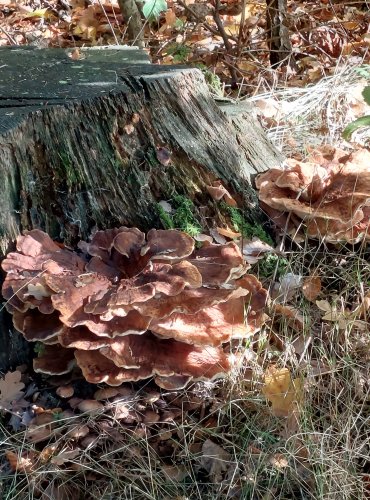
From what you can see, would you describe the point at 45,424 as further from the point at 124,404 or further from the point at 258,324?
the point at 258,324

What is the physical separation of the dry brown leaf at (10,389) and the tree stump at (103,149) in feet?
0.32

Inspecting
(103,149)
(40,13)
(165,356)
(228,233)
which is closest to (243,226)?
Answer: (228,233)

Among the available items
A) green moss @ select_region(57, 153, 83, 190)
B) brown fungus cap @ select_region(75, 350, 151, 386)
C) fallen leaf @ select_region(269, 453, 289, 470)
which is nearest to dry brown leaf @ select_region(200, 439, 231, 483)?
fallen leaf @ select_region(269, 453, 289, 470)

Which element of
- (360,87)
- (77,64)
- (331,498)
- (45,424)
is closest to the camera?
(331,498)

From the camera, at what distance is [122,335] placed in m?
2.42

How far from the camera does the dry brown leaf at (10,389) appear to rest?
2700mm

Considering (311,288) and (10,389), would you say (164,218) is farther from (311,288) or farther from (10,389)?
(10,389)

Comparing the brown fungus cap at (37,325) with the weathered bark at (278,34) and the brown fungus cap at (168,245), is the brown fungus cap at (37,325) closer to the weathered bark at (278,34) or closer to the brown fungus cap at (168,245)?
the brown fungus cap at (168,245)

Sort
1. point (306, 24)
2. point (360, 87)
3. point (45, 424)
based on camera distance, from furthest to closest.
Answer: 1. point (306, 24)
2. point (360, 87)
3. point (45, 424)

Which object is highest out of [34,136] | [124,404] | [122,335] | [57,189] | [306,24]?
[34,136]

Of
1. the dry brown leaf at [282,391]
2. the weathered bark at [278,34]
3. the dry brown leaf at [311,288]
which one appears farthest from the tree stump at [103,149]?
the weathered bark at [278,34]

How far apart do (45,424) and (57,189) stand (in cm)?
107

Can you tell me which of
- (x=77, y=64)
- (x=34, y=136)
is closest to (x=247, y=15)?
(x=77, y=64)

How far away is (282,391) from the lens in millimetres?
2678
